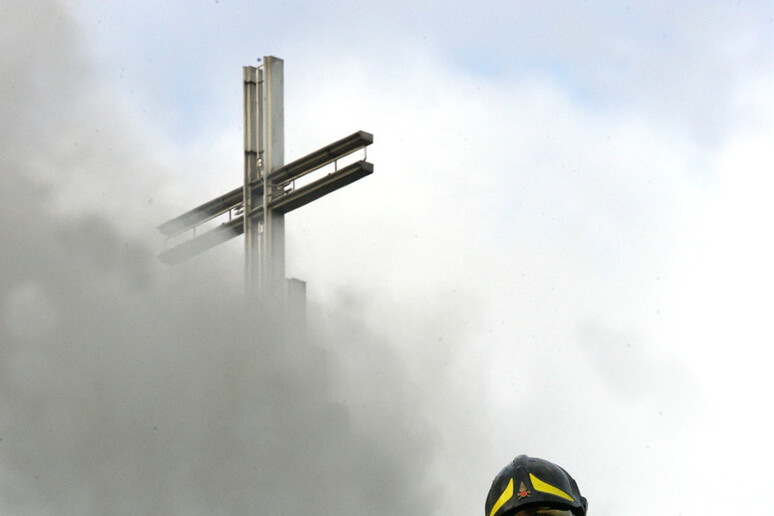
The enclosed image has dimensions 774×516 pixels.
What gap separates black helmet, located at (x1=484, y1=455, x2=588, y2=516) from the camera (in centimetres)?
470

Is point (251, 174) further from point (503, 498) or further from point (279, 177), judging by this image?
point (503, 498)

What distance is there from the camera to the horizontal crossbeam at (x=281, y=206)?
1656cm

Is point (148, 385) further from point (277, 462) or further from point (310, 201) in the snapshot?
point (310, 201)

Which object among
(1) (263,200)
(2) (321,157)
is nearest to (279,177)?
(1) (263,200)

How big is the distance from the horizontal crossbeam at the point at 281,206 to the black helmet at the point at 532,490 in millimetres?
11619

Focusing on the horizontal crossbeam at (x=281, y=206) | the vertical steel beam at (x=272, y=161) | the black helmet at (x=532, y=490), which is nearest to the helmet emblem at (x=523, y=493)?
the black helmet at (x=532, y=490)

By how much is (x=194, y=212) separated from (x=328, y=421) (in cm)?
509

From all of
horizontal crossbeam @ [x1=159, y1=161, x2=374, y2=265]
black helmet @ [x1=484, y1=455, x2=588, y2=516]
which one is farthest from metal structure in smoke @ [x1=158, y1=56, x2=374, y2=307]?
black helmet @ [x1=484, y1=455, x2=588, y2=516]

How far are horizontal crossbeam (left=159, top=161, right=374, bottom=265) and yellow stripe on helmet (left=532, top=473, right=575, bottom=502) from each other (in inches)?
460

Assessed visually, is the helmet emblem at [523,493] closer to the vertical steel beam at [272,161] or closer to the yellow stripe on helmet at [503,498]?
the yellow stripe on helmet at [503,498]

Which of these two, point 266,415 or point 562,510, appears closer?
point 562,510

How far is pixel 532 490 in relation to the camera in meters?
4.70

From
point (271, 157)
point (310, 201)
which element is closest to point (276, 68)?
point (271, 157)

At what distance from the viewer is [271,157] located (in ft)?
62.8
